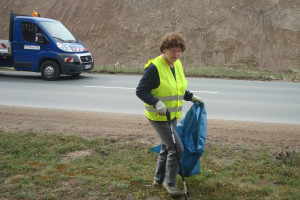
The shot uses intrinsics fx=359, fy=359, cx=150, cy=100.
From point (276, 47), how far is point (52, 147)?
60.3 feet

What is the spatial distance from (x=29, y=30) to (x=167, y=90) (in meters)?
11.6

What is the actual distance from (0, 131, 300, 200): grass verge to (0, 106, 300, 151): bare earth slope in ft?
1.45

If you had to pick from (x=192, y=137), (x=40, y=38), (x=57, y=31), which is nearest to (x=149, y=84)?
(x=192, y=137)

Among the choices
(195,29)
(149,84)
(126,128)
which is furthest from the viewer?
(195,29)

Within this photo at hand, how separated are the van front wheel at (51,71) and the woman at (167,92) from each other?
10.2m

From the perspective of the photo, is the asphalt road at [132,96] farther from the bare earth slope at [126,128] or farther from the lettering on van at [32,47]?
the lettering on van at [32,47]

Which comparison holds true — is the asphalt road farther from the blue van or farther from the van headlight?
the van headlight

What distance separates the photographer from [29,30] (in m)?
14.1

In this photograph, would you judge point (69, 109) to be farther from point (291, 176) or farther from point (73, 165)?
point (291, 176)

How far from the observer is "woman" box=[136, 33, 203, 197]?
3938mm

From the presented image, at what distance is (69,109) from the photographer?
8844mm

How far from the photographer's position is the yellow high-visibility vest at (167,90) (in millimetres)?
3998

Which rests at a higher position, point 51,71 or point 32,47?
point 32,47

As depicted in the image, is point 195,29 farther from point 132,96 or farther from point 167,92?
point 167,92
